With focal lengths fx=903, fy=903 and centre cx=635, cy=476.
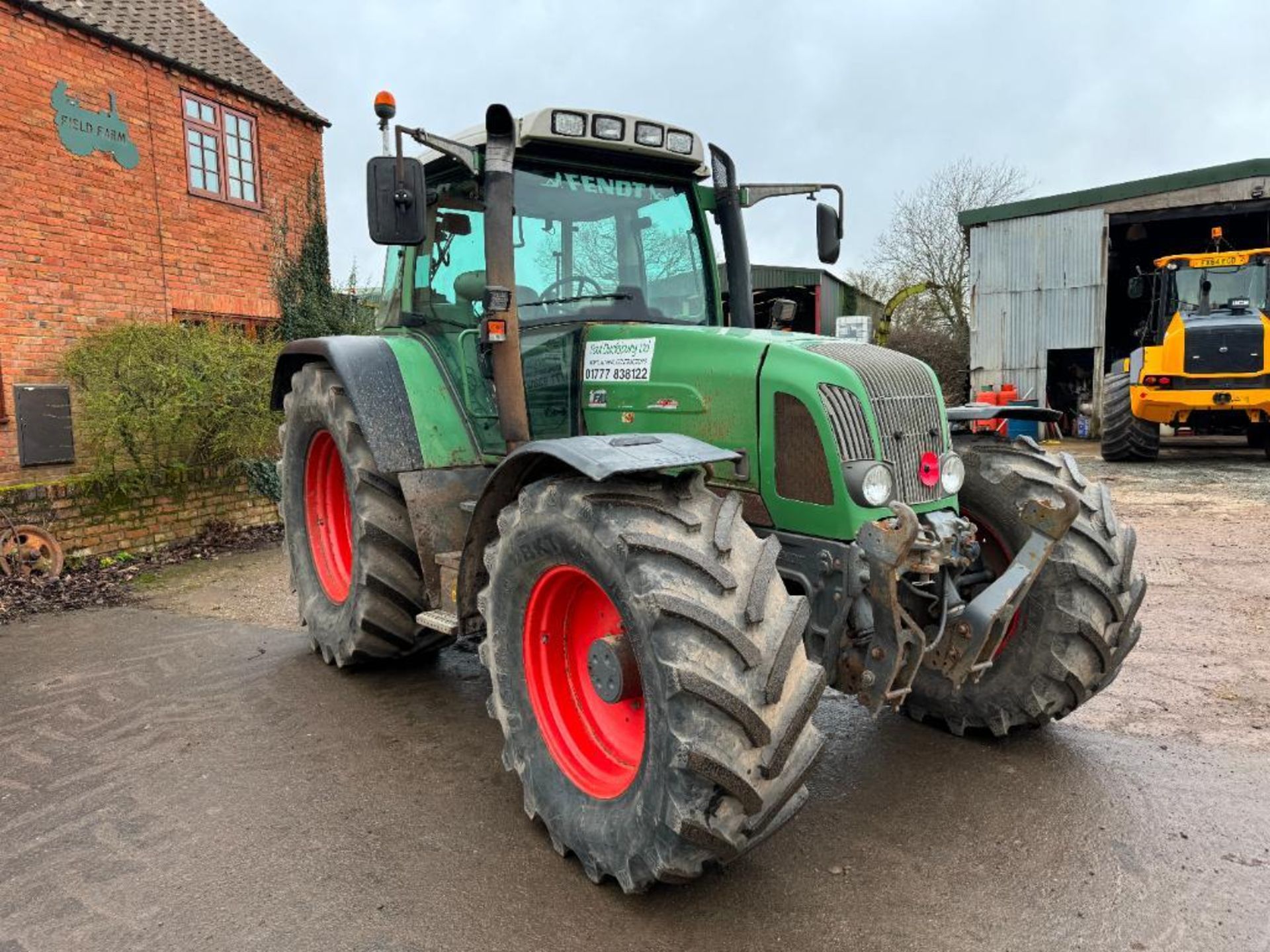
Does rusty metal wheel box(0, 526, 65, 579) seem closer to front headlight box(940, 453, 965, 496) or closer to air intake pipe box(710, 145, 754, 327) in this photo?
air intake pipe box(710, 145, 754, 327)

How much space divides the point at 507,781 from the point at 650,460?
1.45 m

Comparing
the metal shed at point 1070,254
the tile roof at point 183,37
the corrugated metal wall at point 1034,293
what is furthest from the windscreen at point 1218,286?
the tile roof at point 183,37

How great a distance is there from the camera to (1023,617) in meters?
3.31

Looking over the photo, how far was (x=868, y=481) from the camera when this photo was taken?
2732mm

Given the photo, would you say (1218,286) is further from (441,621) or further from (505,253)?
(441,621)

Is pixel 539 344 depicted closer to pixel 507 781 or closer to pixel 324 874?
pixel 507 781

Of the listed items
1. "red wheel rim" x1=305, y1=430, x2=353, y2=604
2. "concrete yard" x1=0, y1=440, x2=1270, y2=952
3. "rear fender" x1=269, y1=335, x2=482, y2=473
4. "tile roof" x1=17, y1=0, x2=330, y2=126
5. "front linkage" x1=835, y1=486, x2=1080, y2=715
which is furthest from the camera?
"tile roof" x1=17, y1=0, x2=330, y2=126

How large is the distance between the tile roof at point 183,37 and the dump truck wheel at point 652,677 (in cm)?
883

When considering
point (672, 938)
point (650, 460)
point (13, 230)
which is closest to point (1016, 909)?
point (672, 938)

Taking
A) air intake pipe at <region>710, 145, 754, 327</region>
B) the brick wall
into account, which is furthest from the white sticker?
the brick wall

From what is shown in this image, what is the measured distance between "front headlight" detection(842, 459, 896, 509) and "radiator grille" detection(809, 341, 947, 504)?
68 millimetres

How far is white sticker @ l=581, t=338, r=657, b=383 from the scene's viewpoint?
10.9 ft

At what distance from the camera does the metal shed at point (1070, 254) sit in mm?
15758

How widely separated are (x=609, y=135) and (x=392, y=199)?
86 cm
